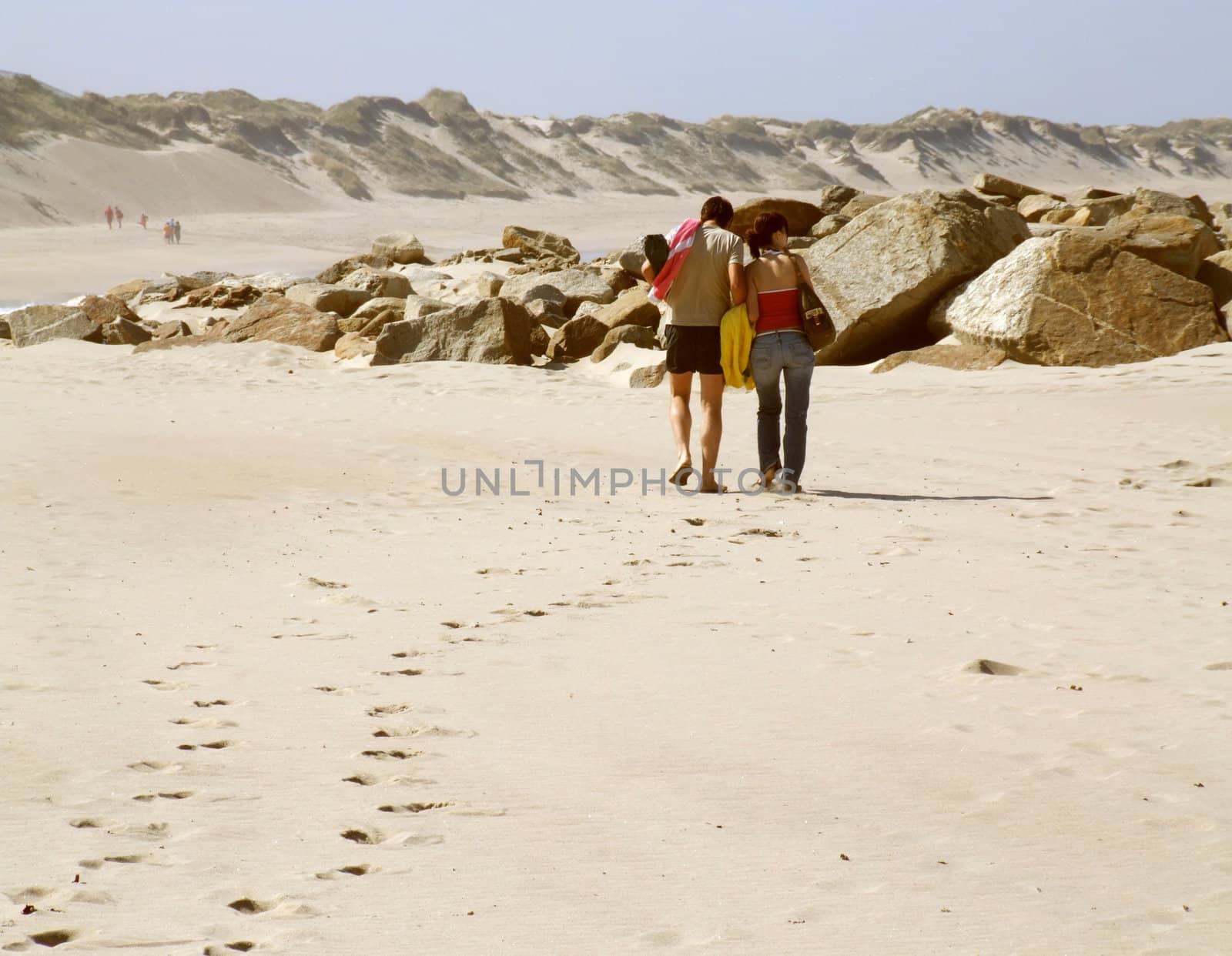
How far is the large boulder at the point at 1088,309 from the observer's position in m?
11.5

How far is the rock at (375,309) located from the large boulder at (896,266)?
16.7 feet

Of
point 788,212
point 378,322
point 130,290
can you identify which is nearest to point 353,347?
point 378,322

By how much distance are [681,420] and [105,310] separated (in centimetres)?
1061

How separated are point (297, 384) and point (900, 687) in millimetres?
9151

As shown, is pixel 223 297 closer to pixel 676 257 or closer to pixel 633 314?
pixel 633 314

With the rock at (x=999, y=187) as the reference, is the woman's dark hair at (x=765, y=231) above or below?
below

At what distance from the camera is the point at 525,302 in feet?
50.3

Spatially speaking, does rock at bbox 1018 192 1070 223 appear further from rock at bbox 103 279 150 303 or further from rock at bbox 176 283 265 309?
rock at bbox 103 279 150 303

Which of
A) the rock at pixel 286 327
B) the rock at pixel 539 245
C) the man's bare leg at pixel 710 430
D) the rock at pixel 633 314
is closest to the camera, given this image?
the man's bare leg at pixel 710 430

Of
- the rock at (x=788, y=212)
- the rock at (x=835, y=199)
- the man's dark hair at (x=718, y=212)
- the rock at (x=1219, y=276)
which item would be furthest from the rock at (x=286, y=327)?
the rock at (x=1219, y=276)

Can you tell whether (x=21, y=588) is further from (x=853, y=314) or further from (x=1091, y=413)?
(x=853, y=314)

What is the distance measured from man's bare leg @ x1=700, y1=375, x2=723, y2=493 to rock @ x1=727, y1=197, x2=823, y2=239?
7.81m

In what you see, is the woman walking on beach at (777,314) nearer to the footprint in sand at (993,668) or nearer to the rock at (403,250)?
the footprint in sand at (993,668)

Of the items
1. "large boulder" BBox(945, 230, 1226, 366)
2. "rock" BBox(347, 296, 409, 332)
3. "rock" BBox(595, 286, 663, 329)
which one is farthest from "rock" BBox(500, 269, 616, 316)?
"large boulder" BBox(945, 230, 1226, 366)
